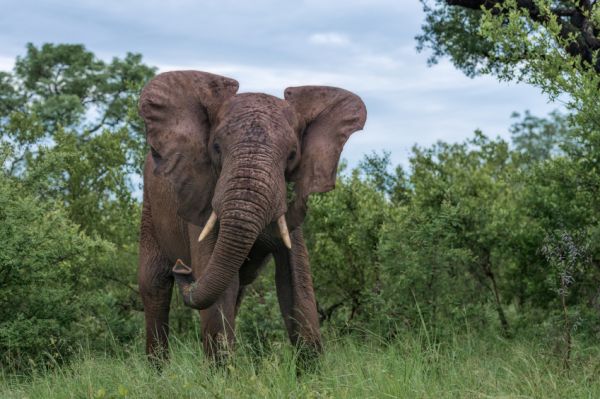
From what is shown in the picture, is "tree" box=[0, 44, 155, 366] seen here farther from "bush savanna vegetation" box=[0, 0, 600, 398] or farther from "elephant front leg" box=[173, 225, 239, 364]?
"elephant front leg" box=[173, 225, 239, 364]

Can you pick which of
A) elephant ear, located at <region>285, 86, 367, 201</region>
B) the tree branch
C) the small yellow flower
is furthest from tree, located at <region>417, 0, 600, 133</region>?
the small yellow flower

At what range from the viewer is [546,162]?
12.9 metres

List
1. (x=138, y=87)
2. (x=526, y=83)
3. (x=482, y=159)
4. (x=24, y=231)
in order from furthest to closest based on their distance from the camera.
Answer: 1. (x=482, y=159)
2. (x=138, y=87)
3. (x=24, y=231)
4. (x=526, y=83)

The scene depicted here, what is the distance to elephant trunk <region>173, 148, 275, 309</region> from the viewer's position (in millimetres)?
6562

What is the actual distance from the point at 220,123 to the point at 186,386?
2.17m

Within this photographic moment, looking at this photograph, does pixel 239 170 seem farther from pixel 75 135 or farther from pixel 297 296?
pixel 75 135

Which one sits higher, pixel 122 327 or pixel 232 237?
pixel 232 237

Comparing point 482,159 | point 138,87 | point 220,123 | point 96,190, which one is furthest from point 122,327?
point 482,159

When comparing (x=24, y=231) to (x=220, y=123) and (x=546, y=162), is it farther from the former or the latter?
(x=546, y=162)

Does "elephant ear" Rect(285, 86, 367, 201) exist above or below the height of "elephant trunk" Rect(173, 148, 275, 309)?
above

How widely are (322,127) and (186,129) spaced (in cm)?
117

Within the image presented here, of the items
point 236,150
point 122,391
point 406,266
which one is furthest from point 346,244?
point 122,391

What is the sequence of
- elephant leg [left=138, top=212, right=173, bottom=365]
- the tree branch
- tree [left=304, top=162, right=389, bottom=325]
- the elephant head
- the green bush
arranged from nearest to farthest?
the elephant head < elephant leg [left=138, top=212, right=173, bottom=365] < the green bush < the tree branch < tree [left=304, top=162, right=389, bottom=325]

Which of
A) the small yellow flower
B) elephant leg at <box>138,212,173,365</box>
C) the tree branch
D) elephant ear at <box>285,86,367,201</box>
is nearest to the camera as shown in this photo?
the small yellow flower
